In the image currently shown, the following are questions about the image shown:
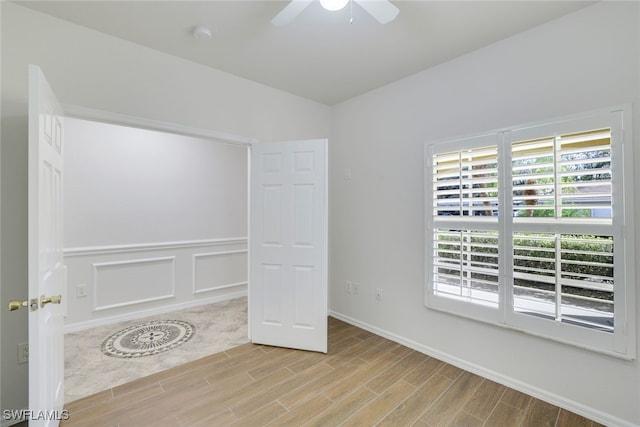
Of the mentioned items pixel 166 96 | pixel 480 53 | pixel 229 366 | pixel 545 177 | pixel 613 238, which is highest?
pixel 480 53

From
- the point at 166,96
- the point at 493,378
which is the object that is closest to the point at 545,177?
the point at 493,378

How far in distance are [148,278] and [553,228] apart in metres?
4.33

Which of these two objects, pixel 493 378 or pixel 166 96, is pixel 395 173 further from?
pixel 166 96

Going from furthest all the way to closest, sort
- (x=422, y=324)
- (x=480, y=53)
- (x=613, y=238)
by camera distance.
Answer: (x=422, y=324) → (x=480, y=53) → (x=613, y=238)

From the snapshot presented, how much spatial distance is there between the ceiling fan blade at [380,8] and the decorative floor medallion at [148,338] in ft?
10.7

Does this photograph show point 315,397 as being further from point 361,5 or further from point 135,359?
point 361,5

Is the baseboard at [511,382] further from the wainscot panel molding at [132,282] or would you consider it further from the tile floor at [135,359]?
the wainscot panel molding at [132,282]

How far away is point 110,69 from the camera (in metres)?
2.21

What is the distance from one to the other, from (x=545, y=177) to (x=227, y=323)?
3.49 metres

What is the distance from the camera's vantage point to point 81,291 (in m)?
3.22

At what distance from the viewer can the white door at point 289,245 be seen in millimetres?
2698

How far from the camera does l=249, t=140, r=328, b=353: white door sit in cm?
270

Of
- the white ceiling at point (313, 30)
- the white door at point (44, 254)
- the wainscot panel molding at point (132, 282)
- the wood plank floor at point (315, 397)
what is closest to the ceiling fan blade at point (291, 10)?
the white ceiling at point (313, 30)
